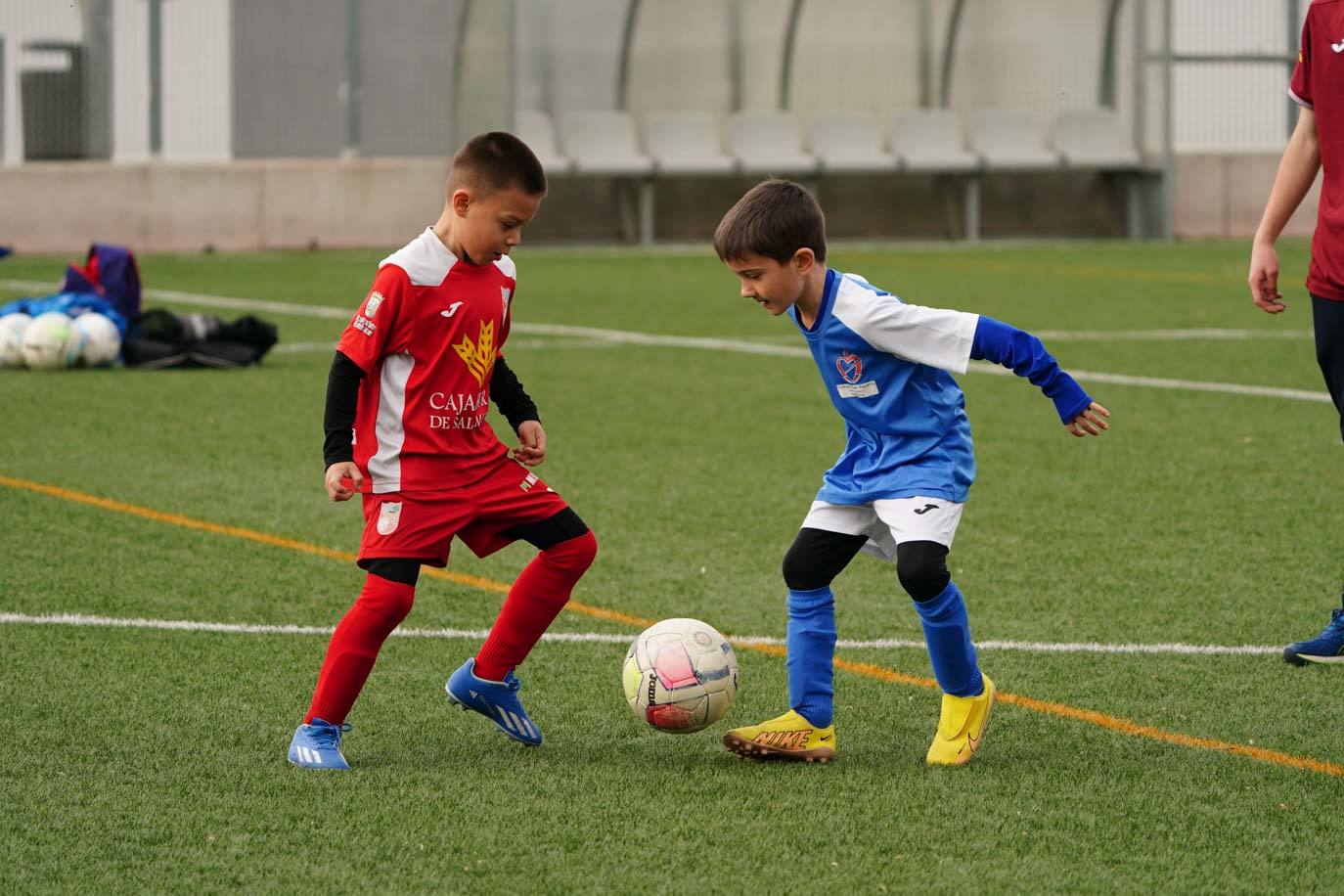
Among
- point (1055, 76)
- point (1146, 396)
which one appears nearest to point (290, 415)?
point (1146, 396)

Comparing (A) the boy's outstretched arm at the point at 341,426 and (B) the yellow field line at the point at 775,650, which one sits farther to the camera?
(B) the yellow field line at the point at 775,650

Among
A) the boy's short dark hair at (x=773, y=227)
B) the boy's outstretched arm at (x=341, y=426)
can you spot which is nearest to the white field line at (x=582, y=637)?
the boy's outstretched arm at (x=341, y=426)

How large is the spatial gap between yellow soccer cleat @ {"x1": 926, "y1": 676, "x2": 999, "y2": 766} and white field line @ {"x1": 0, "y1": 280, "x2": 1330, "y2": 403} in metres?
5.02

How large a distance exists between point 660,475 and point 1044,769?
389 centimetres

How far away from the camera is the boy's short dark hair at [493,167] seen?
13.0 ft

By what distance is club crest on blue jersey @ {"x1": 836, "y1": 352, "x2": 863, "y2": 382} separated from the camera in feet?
13.1

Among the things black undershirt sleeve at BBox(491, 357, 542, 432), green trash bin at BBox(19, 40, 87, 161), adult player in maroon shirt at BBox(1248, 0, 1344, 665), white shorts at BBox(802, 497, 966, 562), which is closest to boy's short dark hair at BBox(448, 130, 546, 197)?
black undershirt sleeve at BBox(491, 357, 542, 432)

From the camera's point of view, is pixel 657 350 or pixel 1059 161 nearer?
pixel 657 350

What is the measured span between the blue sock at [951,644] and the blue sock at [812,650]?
8.9 inches

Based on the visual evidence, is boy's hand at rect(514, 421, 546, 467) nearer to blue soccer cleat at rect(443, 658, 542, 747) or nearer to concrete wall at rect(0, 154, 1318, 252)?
blue soccer cleat at rect(443, 658, 542, 747)

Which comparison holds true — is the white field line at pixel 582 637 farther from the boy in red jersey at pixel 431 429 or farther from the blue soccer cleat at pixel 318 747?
the blue soccer cleat at pixel 318 747

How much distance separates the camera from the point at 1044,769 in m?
3.91

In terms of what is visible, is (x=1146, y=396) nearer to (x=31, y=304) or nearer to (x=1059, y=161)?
(x=31, y=304)

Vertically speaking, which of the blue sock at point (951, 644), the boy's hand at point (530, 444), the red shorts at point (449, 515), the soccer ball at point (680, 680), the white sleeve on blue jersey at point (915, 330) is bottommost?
the soccer ball at point (680, 680)
